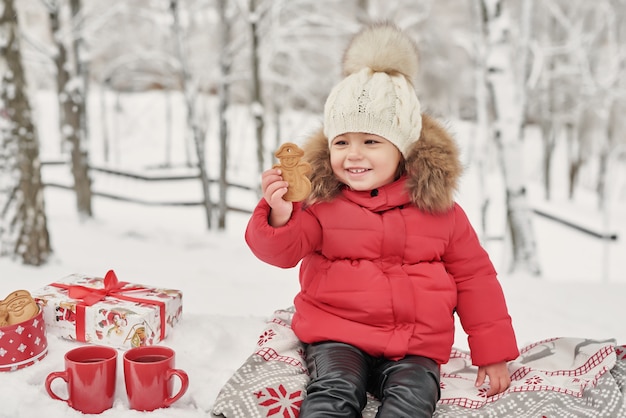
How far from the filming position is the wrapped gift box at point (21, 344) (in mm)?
1538

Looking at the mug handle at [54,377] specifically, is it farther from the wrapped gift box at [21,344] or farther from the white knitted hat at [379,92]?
the white knitted hat at [379,92]

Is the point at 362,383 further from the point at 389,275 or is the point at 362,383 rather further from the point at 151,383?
the point at 151,383

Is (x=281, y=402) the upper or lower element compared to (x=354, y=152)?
lower

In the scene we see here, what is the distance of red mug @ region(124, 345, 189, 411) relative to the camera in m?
1.41

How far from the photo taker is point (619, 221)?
38.3 ft

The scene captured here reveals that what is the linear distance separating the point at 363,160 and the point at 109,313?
852mm

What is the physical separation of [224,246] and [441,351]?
4481 millimetres

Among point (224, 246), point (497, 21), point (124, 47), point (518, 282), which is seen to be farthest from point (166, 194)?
point (518, 282)

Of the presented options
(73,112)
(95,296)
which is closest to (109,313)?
(95,296)

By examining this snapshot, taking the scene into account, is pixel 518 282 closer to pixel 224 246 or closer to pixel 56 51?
pixel 224 246

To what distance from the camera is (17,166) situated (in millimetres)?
3615

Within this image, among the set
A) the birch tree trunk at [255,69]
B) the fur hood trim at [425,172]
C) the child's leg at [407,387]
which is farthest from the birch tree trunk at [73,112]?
the child's leg at [407,387]

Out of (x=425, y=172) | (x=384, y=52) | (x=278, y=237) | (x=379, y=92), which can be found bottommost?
(x=278, y=237)

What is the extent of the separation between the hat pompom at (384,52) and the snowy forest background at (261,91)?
0.51 ft
